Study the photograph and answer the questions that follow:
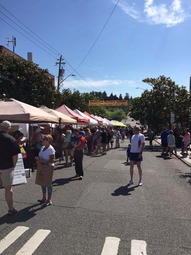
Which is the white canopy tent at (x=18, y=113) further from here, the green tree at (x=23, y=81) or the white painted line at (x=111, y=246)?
the green tree at (x=23, y=81)

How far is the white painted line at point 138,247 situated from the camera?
16.3ft

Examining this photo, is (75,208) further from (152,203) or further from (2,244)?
(2,244)

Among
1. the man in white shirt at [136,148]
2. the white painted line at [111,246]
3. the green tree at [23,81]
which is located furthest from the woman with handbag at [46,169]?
the green tree at [23,81]

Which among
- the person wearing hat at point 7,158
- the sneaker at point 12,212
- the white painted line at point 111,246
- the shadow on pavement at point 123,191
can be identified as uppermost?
the person wearing hat at point 7,158

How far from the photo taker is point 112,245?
5.23 meters

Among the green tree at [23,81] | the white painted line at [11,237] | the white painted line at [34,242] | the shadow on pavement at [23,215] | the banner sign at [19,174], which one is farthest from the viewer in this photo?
the green tree at [23,81]

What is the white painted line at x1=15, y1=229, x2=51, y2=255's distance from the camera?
4.91 metres

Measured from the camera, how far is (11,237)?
5.48 metres

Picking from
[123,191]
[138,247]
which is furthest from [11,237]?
[123,191]

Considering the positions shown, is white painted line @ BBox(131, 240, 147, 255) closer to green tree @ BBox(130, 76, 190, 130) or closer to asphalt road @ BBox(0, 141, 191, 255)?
asphalt road @ BBox(0, 141, 191, 255)

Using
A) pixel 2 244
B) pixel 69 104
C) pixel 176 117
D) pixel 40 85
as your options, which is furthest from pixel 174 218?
pixel 69 104

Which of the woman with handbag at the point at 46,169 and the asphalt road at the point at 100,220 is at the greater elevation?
the woman with handbag at the point at 46,169

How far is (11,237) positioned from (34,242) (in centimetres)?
44

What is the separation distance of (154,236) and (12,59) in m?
22.6
